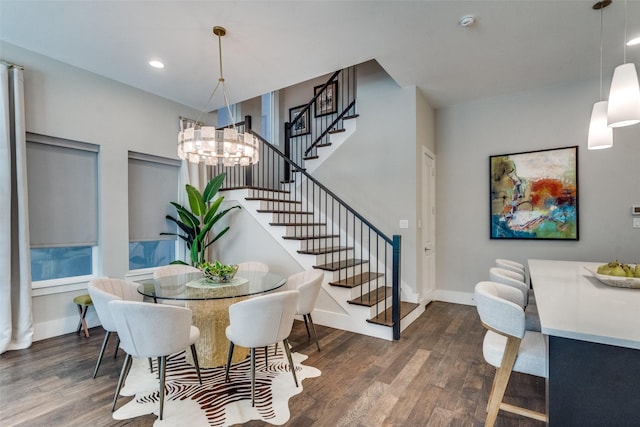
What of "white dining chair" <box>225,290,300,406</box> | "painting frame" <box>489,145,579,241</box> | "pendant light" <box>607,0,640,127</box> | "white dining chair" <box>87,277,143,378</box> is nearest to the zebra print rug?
"white dining chair" <box>225,290,300,406</box>

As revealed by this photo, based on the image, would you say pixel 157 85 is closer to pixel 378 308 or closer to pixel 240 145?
pixel 240 145

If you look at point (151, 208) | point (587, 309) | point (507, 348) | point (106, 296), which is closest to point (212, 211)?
point (151, 208)

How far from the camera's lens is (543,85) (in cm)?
420

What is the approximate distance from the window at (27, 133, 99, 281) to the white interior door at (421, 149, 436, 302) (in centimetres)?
455

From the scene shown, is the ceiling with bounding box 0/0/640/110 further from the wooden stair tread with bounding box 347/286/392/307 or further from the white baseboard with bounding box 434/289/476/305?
the white baseboard with bounding box 434/289/476/305

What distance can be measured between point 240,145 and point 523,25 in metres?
2.96

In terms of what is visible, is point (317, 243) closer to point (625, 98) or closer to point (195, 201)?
point (195, 201)

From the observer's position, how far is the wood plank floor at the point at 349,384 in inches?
81.8

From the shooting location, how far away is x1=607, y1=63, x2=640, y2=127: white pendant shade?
1780 millimetres

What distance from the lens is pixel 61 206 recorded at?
3.62m

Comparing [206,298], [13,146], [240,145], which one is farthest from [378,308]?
[13,146]

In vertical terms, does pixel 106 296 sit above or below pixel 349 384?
above

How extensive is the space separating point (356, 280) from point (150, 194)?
336cm

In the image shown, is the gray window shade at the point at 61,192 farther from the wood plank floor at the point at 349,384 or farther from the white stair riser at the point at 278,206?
the white stair riser at the point at 278,206
